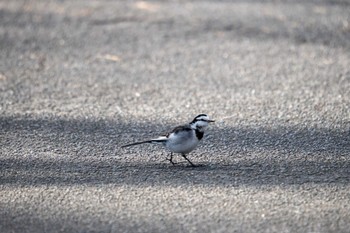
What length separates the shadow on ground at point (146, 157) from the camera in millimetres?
6246

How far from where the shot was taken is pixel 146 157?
686cm

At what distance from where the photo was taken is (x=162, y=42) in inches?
462

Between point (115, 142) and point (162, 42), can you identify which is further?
point (162, 42)

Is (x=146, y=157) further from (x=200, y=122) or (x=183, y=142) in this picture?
(x=200, y=122)

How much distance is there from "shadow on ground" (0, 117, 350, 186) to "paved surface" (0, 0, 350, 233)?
0.02 meters

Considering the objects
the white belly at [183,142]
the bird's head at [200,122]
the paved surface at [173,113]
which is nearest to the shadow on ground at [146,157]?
the paved surface at [173,113]

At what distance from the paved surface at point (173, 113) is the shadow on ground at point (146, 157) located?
2cm

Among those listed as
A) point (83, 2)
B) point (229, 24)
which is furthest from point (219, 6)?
point (83, 2)

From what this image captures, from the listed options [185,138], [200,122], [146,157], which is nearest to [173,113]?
[146,157]

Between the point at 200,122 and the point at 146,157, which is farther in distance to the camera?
the point at 146,157

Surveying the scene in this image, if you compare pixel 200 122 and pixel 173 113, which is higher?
pixel 200 122

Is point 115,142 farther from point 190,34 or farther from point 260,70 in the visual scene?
point 190,34

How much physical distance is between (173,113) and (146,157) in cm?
159

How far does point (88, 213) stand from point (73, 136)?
2146mm
